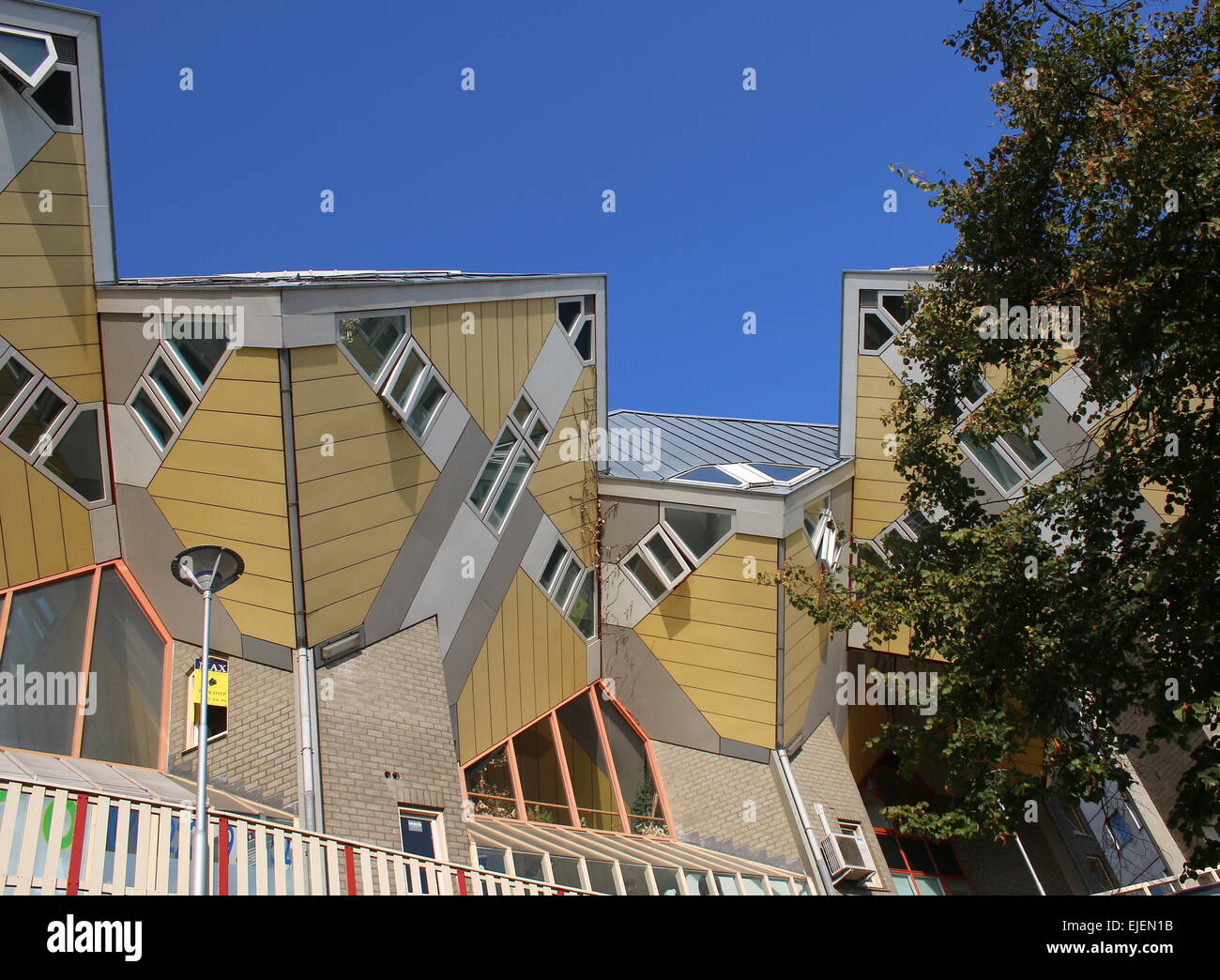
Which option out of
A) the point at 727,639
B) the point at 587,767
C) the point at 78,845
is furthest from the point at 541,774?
the point at 78,845

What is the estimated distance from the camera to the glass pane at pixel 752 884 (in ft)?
38.1

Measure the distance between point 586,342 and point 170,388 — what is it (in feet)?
22.6

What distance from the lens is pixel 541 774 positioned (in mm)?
14320

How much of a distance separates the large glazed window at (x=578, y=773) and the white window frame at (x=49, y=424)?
6.67 m

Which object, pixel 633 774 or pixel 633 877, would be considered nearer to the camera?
pixel 633 877

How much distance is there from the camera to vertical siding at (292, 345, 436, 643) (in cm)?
1034

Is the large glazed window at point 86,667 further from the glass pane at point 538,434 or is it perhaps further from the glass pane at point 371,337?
the glass pane at point 538,434

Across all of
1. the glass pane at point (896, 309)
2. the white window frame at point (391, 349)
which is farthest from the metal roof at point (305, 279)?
the glass pane at point (896, 309)

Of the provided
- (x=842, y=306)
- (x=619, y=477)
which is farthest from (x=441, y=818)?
(x=842, y=306)

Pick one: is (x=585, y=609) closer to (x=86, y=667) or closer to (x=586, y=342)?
(x=586, y=342)

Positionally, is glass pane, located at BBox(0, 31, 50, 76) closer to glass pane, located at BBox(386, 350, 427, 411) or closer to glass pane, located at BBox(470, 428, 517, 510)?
glass pane, located at BBox(386, 350, 427, 411)

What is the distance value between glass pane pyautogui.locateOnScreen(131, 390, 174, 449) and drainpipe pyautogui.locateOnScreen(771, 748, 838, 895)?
9.68 meters

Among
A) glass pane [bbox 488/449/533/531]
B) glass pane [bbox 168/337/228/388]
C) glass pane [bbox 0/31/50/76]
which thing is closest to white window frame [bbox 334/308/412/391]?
glass pane [bbox 168/337/228/388]

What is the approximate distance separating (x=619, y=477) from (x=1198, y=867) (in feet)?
30.8
